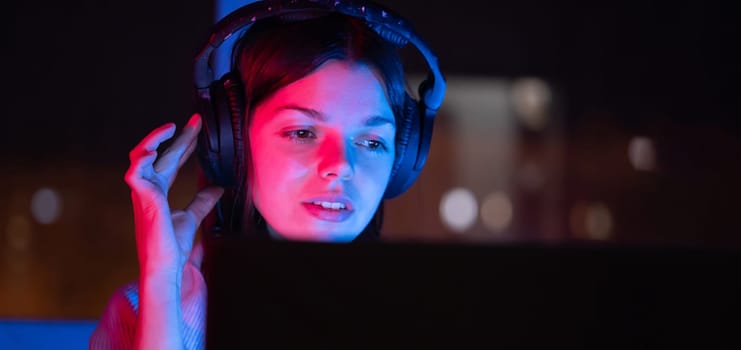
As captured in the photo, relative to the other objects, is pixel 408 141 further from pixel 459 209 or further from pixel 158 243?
pixel 459 209

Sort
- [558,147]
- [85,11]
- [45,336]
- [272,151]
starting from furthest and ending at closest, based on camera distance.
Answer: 1. [558,147]
2. [85,11]
3. [45,336]
4. [272,151]

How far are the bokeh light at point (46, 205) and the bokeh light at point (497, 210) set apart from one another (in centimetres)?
201

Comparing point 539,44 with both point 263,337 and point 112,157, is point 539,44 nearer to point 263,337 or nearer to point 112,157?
point 112,157

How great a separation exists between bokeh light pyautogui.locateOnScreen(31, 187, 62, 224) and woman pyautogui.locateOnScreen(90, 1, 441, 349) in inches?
81.9

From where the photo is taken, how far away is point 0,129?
2639 millimetres

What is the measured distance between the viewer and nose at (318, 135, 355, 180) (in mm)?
1050

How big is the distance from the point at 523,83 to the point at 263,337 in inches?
131

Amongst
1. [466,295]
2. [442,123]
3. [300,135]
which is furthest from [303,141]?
[442,123]

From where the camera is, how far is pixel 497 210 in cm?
375

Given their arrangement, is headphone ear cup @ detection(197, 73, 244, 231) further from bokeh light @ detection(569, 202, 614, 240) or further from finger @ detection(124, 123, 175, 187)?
bokeh light @ detection(569, 202, 614, 240)

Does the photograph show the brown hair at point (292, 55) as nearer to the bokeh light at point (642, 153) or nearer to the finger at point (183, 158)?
the finger at point (183, 158)

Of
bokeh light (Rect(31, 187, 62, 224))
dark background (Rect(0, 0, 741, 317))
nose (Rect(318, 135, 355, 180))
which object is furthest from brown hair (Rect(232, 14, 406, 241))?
bokeh light (Rect(31, 187, 62, 224))


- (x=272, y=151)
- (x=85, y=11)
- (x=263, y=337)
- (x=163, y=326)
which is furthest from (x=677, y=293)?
(x=85, y=11)

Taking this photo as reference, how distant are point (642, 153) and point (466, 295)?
3.44 meters
